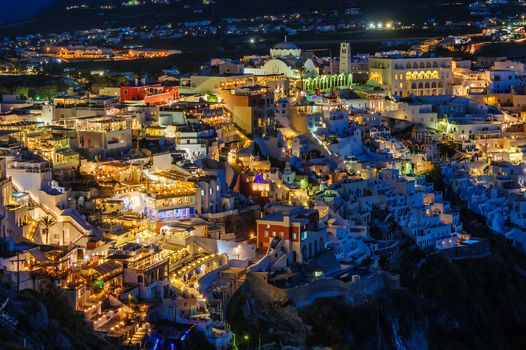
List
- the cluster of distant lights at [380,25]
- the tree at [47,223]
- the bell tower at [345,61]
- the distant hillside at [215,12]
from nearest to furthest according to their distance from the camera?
1. the tree at [47,223]
2. the bell tower at [345,61]
3. the cluster of distant lights at [380,25]
4. the distant hillside at [215,12]

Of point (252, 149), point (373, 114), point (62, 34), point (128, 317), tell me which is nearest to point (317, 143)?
point (252, 149)

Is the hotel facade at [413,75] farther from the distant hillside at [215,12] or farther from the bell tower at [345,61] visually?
the distant hillside at [215,12]

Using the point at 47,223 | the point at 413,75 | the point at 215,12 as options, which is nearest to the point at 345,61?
the point at 413,75

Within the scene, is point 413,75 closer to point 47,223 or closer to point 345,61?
point 345,61

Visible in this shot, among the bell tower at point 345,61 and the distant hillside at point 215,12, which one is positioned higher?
the distant hillside at point 215,12

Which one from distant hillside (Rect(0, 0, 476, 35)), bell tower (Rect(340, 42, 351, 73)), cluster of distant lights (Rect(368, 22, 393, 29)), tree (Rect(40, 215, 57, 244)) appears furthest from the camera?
distant hillside (Rect(0, 0, 476, 35))

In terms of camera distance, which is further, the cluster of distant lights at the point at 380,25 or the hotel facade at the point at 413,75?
the cluster of distant lights at the point at 380,25

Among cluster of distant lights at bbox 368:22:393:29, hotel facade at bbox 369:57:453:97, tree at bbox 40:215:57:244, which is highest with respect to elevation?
cluster of distant lights at bbox 368:22:393:29

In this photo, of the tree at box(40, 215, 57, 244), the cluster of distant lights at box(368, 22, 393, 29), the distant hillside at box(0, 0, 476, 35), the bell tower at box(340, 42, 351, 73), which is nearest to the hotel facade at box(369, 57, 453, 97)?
the bell tower at box(340, 42, 351, 73)

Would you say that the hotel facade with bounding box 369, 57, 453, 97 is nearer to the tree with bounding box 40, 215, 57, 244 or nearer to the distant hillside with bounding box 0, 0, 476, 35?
the tree with bounding box 40, 215, 57, 244

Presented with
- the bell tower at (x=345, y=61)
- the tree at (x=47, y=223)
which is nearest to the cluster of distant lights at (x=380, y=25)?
the bell tower at (x=345, y=61)

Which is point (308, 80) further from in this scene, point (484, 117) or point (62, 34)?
point (62, 34)
